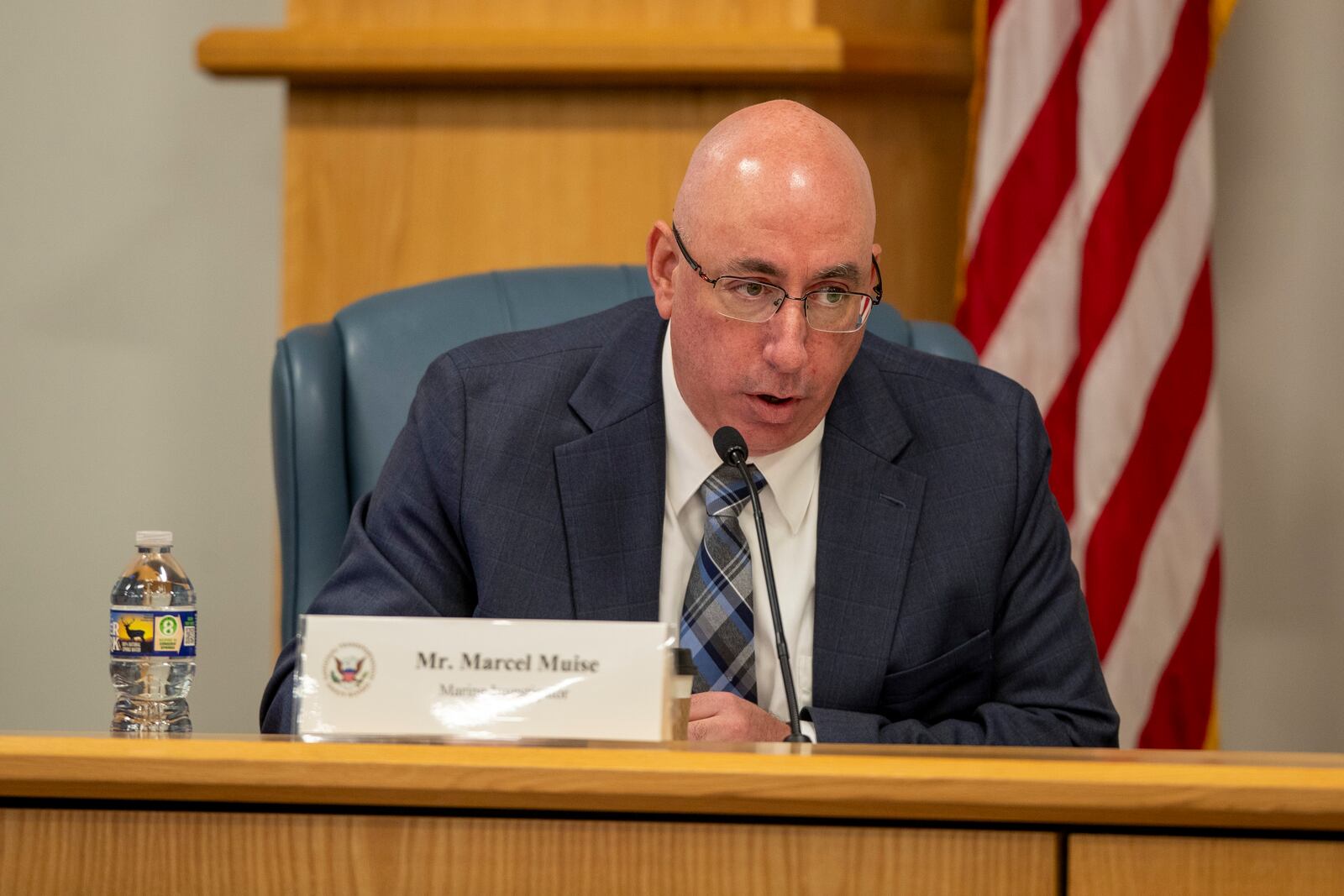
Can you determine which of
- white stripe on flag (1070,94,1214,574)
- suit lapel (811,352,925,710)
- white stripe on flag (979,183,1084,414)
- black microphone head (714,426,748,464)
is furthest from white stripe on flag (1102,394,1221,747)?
black microphone head (714,426,748,464)

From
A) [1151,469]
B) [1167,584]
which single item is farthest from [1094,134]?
[1167,584]

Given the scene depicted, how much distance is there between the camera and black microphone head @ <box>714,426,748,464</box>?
1348 mm

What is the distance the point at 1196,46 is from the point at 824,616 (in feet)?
4.42

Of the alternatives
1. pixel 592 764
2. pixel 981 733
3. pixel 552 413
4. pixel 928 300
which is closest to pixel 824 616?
pixel 981 733

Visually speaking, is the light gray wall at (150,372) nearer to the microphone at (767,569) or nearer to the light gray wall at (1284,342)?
the light gray wall at (1284,342)

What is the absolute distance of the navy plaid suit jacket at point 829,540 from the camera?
160cm

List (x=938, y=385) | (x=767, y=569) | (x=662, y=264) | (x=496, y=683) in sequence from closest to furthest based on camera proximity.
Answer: (x=496, y=683) < (x=767, y=569) < (x=662, y=264) < (x=938, y=385)

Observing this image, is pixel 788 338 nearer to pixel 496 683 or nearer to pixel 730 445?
pixel 730 445

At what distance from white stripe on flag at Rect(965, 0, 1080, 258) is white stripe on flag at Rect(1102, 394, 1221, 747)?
522 millimetres

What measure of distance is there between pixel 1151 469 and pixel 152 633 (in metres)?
1.58

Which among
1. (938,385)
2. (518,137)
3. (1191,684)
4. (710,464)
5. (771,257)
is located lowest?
(1191,684)

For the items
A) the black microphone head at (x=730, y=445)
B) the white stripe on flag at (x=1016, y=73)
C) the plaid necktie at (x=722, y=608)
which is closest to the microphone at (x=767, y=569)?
the black microphone head at (x=730, y=445)

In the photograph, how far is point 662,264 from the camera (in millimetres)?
1722

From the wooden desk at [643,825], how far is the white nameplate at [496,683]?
106 mm
